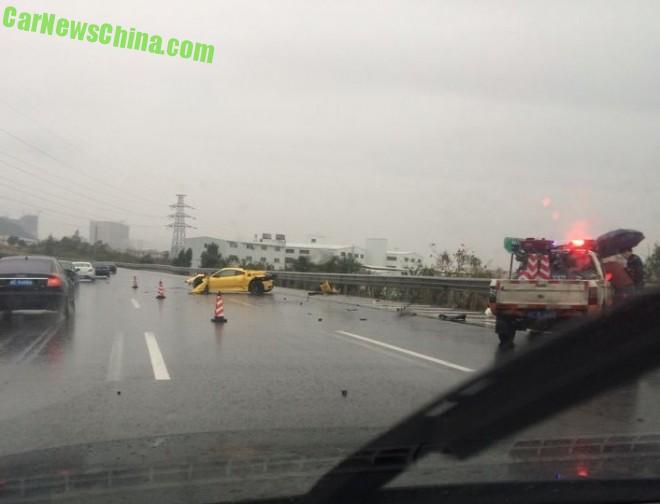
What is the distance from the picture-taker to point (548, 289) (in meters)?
12.2

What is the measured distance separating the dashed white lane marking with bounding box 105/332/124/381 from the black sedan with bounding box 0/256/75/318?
12.2 feet

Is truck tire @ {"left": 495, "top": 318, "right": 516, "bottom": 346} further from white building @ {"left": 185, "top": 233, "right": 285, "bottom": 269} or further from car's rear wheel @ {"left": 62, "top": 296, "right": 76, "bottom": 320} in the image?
white building @ {"left": 185, "top": 233, "right": 285, "bottom": 269}

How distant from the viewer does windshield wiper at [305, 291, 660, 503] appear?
3990 mm

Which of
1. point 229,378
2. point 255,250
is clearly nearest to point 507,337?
point 229,378

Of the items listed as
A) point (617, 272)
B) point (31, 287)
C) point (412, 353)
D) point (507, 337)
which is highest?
point (617, 272)

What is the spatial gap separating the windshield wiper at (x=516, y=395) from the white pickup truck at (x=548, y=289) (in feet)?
23.9

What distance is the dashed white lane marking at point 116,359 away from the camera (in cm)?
887

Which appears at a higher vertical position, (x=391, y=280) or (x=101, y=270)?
(x=391, y=280)

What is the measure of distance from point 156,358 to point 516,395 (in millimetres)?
7055

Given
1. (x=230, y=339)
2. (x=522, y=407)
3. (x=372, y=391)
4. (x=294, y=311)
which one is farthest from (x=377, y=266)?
(x=522, y=407)

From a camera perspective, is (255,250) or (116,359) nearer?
(116,359)

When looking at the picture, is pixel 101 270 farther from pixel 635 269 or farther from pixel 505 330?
pixel 635 269

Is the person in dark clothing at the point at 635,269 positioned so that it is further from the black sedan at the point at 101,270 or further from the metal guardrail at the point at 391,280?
the black sedan at the point at 101,270

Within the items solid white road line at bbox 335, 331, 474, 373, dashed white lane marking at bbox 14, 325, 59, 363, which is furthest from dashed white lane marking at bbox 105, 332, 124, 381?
solid white road line at bbox 335, 331, 474, 373
